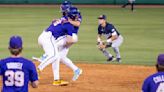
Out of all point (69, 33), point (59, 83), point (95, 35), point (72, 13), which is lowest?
point (95, 35)

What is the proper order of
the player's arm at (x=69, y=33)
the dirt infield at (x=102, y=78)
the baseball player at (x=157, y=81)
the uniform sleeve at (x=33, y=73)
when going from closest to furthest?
the baseball player at (x=157, y=81)
the uniform sleeve at (x=33, y=73)
the dirt infield at (x=102, y=78)
the player's arm at (x=69, y=33)

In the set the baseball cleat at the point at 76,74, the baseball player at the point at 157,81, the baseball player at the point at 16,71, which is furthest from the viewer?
the baseball cleat at the point at 76,74

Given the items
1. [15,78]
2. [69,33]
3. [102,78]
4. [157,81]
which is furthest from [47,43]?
[157,81]

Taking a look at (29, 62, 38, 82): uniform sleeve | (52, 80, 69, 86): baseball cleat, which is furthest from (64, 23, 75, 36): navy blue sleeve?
(29, 62, 38, 82): uniform sleeve

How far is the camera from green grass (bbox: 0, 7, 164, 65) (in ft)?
47.8

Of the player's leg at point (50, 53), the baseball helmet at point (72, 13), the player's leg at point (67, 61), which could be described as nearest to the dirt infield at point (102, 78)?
the player's leg at point (67, 61)

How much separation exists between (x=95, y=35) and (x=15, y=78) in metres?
13.8

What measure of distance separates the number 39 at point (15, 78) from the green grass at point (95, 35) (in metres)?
7.67

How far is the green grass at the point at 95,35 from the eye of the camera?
14.6 m

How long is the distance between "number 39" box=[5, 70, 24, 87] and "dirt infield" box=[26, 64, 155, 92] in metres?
3.76

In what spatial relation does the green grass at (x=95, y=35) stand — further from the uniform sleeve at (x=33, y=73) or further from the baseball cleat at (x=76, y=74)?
the uniform sleeve at (x=33, y=73)

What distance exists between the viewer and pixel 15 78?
5.99 meters

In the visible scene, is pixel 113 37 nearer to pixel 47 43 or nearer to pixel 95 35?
pixel 47 43

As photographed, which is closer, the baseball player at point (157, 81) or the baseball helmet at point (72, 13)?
the baseball player at point (157, 81)
